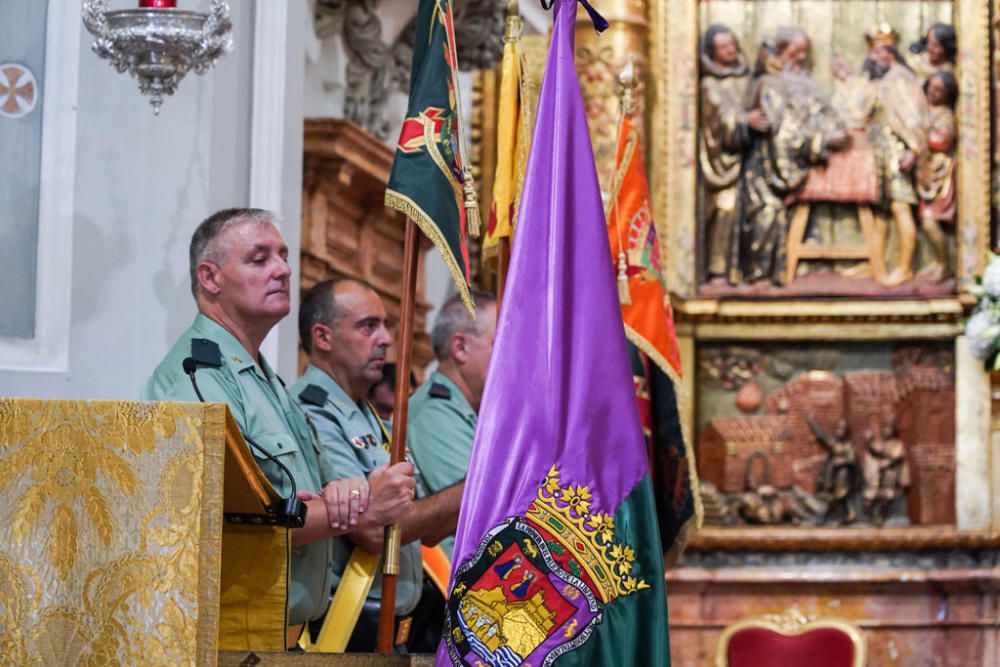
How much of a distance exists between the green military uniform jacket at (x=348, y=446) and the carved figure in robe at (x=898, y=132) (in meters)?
5.26

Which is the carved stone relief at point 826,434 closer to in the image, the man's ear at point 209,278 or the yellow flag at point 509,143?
the yellow flag at point 509,143

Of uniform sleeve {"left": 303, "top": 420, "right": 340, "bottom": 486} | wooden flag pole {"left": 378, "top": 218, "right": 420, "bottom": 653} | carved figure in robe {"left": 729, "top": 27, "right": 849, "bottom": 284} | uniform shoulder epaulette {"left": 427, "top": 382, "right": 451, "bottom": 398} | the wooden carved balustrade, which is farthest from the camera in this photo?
carved figure in robe {"left": 729, "top": 27, "right": 849, "bottom": 284}

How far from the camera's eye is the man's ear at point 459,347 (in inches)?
215

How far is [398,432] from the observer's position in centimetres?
403

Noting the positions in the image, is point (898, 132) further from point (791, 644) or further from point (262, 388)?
point (262, 388)

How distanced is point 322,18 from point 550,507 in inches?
177

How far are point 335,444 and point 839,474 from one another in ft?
16.8

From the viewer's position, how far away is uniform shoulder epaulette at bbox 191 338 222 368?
3752mm

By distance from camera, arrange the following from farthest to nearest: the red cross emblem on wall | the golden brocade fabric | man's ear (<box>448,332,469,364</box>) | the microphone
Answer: man's ear (<box>448,332,469,364</box>) < the red cross emblem on wall < the microphone < the golden brocade fabric

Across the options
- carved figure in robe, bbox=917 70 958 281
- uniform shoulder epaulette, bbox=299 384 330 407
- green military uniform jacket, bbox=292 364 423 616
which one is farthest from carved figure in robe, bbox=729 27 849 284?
uniform shoulder epaulette, bbox=299 384 330 407

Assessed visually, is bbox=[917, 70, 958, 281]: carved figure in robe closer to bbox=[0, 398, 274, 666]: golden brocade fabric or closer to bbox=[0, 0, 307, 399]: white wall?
bbox=[0, 0, 307, 399]: white wall

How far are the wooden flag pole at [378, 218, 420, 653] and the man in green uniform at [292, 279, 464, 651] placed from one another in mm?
192

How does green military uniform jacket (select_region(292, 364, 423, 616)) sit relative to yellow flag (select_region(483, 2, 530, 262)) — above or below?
below

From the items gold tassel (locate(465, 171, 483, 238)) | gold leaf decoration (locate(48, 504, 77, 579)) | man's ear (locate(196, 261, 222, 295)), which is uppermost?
gold tassel (locate(465, 171, 483, 238))
